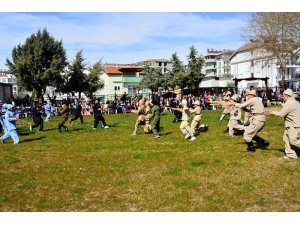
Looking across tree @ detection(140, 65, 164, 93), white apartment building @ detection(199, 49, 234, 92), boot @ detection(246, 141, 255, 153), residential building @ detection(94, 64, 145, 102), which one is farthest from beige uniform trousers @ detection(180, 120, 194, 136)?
white apartment building @ detection(199, 49, 234, 92)

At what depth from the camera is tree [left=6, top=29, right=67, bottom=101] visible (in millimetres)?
44125

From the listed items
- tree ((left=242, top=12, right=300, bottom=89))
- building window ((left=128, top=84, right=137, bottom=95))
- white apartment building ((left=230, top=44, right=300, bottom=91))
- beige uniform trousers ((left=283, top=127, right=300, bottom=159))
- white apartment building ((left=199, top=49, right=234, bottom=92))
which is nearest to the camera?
beige uniform trousers ((left=283, top=127, right=300, bottom=159))

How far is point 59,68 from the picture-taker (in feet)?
151

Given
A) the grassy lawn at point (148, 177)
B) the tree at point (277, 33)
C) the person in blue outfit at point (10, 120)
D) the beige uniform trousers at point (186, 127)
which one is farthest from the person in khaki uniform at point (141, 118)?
the tree at point (277, 33)

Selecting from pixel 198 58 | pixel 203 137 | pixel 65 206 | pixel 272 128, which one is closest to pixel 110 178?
pixel 65 206

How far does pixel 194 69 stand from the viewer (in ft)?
174

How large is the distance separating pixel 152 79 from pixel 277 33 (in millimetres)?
27776

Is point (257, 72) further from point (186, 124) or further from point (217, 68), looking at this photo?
point (186, 124)

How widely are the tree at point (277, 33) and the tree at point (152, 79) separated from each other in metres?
24.5

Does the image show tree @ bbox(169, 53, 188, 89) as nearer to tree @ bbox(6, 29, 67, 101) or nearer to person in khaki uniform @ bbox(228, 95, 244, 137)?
tree @ bbox(6, 29, 67, 101)

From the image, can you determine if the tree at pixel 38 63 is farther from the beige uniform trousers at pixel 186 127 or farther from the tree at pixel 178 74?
the beige uniform trousers at pixel 186 127

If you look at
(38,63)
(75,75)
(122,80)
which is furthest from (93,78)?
(122,80)

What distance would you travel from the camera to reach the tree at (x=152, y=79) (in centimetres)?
6266

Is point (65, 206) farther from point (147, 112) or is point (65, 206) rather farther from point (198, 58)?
point (198, 58)
